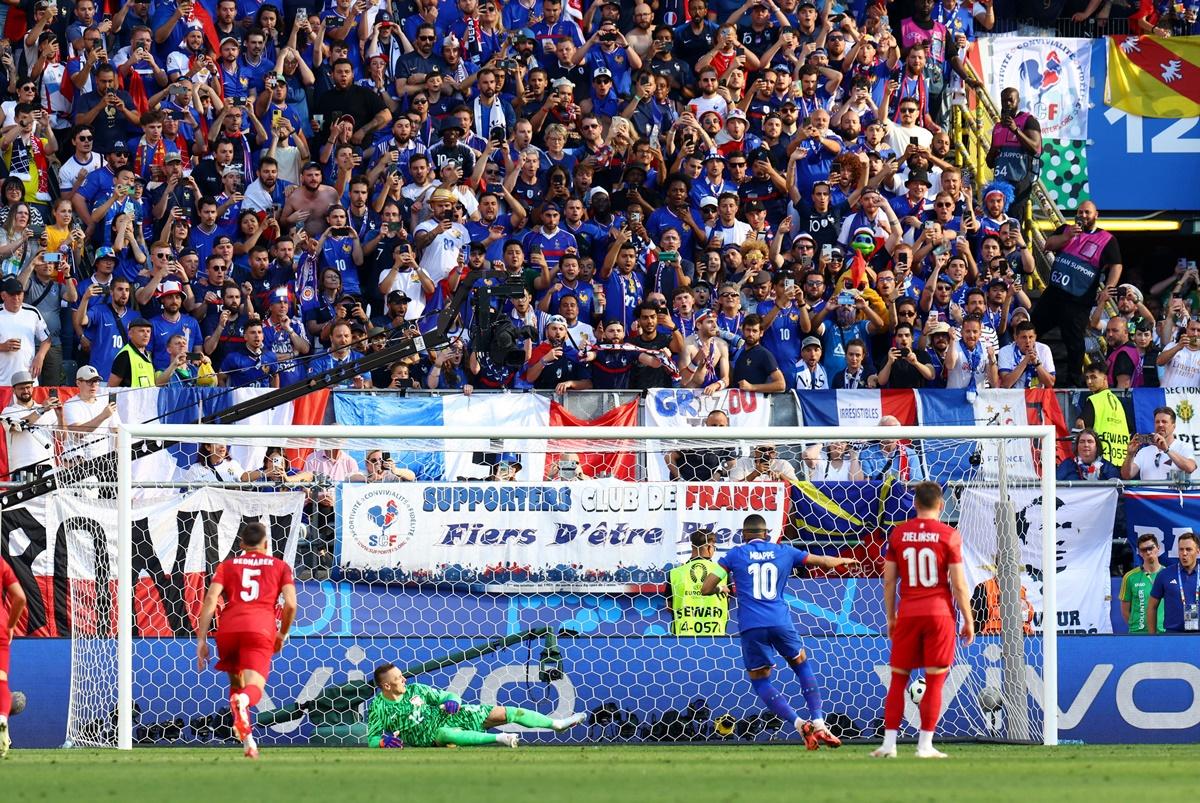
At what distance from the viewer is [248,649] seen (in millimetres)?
12586

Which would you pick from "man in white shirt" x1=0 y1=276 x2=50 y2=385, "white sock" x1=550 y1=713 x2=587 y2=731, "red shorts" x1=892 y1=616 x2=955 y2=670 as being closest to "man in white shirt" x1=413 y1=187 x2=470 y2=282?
"man in white shirt" x1=0 y1=276 x2=50 y2=385

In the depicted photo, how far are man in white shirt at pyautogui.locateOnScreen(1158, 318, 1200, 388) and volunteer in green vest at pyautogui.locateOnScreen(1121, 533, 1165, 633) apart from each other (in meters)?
3.69

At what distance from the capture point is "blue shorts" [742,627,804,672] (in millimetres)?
13977

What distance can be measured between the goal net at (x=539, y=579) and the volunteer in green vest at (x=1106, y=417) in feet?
7.10

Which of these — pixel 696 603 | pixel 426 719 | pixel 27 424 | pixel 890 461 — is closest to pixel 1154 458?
pixel 890 461

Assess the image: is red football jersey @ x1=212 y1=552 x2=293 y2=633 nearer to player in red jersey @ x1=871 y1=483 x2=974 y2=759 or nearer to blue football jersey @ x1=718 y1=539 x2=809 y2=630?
blue football jersey @ x1=718 y1=539 x2=809 y2=630

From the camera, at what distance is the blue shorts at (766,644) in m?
14.0

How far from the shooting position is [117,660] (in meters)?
14.3

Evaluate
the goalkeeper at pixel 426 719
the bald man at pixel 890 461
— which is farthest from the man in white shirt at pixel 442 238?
the goalkeeper at pixel 426 719

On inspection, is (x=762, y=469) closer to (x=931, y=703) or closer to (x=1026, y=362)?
(x=1026, y=362)

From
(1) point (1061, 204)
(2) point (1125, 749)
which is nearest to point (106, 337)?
(2) point (1125, 749)

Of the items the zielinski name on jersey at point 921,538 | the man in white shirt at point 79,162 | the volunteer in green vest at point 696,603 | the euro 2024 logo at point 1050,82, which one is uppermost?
the euro 2024 logo at point 1050,82

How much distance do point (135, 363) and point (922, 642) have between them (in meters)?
8.44

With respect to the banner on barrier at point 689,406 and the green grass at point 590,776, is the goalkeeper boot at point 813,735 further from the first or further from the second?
the banner on barrier at point 689,406
